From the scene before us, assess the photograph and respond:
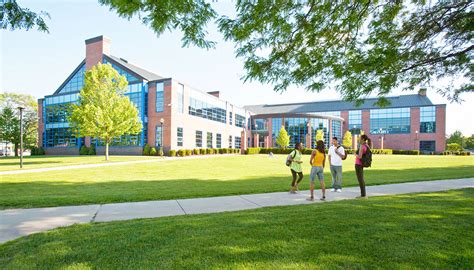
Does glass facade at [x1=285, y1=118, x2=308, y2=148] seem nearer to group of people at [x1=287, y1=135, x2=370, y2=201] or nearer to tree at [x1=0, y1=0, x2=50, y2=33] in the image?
group of people at [x1=287, y1=135, x2=370, y2=201]

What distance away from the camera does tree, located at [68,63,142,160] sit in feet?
76.7

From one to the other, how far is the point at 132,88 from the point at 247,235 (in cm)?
3787

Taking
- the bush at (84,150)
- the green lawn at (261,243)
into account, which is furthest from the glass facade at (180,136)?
the green lawn at (261,243)

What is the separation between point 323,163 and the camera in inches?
312

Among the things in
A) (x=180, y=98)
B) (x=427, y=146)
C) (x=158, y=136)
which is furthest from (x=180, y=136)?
(x=427, y=146)

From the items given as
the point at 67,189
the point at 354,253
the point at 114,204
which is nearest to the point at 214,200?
the point at 114,204

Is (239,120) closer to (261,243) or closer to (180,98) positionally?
(180,98)

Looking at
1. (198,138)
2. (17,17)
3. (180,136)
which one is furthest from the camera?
(198,138)

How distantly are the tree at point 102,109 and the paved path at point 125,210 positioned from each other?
19.2m

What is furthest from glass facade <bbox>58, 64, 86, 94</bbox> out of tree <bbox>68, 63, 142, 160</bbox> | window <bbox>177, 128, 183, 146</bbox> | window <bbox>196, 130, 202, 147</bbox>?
tree <bbox>68, 63, 142, 160</bbox>

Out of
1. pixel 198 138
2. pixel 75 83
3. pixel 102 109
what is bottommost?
pixel 198 138

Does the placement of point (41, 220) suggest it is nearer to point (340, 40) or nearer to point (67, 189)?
point (67, 189)

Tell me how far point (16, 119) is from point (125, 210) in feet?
165

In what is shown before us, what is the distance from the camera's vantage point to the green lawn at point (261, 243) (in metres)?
3.12
